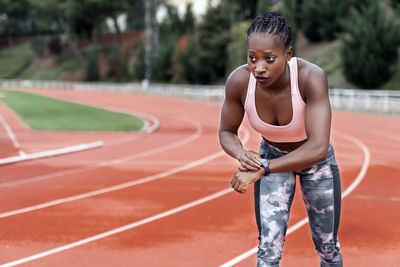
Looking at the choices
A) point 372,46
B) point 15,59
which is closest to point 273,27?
point 372,46

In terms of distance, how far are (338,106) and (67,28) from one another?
199 feet

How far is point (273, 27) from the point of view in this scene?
2721mm

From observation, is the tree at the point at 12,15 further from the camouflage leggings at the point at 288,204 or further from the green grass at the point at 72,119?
the camouflage leggings at the point at 288,204

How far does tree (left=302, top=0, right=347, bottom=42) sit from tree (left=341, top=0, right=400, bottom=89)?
27.3ft

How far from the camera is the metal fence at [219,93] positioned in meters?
21.5

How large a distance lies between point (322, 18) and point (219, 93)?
12.8 meters

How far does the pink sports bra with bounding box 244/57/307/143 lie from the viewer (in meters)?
2.88

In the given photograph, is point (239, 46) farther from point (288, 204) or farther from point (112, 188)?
point (288, 204)

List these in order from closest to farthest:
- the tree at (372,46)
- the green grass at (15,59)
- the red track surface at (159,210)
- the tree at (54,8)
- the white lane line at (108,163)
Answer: the red track surface at (159,210)
the white lane line at (108,163)
the tree at (372,46)
the tree at (54,8)
the green grass at (15,59)

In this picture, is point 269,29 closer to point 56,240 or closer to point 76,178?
point 56,240

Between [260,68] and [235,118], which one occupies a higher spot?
[260,68]

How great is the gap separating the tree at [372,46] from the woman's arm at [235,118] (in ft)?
85.5

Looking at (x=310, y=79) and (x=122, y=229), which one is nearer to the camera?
(x=310, y=79)

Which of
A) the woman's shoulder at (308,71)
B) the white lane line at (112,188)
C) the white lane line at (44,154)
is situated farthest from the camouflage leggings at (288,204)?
the white lane line at (44,154)
